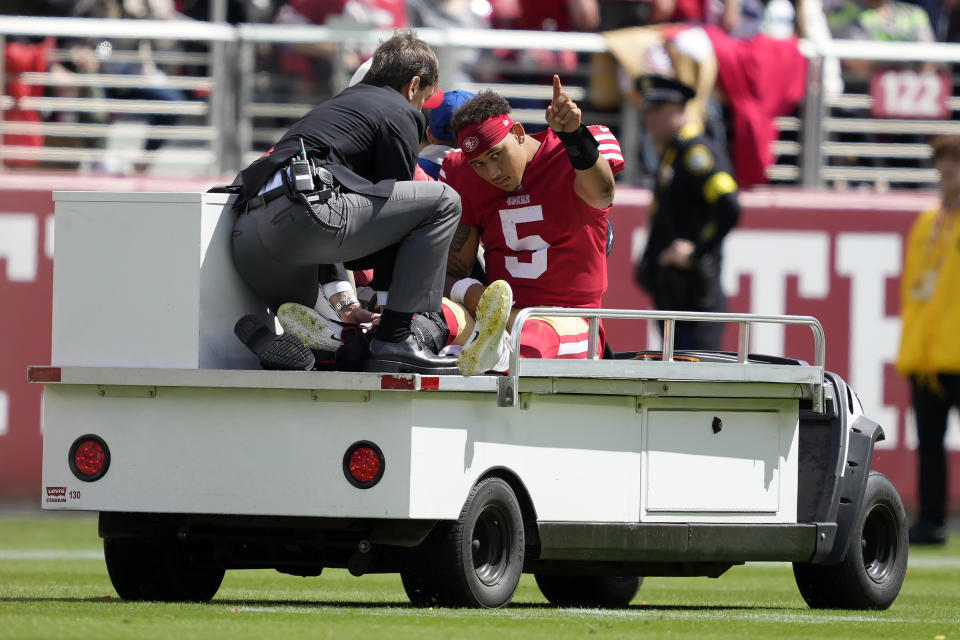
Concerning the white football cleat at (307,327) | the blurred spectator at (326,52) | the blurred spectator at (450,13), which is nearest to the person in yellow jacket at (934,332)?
the blurred spectator at (450,13)

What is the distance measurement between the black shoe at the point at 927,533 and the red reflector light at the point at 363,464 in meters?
6.85

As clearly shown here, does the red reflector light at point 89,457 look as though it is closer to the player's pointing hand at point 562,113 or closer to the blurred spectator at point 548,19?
the player's pointing hand at point 562,113

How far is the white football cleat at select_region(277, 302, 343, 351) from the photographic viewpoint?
305 inches

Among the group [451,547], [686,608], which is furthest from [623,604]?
[451,547]

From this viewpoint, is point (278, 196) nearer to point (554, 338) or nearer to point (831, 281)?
point (554, 338)

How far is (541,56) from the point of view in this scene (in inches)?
587

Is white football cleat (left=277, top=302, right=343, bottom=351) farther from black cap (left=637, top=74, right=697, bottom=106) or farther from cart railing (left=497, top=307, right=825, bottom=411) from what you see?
black cap (left=637, top=74, right=697, bottom=106)

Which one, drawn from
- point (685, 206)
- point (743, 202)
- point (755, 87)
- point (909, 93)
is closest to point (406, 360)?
point (685, 206)

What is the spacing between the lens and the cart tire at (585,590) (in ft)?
30.7

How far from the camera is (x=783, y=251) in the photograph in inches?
578

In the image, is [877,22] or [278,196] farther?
[877,22]

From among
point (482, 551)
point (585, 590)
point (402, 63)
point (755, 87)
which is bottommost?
point (585, 590)

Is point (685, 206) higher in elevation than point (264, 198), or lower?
higher

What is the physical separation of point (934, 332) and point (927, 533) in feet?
4.48
